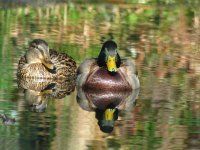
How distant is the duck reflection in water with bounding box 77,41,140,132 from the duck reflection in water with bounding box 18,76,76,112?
0.24m

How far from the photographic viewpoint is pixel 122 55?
17.1m

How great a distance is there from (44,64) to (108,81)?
1625mm

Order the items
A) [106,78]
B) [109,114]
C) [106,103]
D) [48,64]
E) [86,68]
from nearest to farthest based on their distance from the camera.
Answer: [109,114] → [106,103] → [106,78] → [86,68] → [48,64]

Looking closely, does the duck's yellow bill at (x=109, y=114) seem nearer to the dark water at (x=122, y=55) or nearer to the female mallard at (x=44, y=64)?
the dark water at (x=122, y=55)

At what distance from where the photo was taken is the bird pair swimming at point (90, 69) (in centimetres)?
1416

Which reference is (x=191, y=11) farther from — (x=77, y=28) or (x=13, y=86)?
(x=13, y=86)

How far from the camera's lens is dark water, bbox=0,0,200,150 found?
35.3 feet

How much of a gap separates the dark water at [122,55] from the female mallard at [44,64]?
273mm

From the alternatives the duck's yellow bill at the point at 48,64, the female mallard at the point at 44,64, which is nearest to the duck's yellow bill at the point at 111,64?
the female mallard at the point at 44,64

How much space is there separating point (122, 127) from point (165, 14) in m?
13.0

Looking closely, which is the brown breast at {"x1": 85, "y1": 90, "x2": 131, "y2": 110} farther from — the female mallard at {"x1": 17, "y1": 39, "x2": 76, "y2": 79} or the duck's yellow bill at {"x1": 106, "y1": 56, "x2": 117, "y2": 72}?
the female mallard at {"x1": 17, "y1": 39, "x2": 76, "y2": 79}

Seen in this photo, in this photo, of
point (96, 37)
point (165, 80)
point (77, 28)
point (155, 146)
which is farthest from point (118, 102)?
point (77, 28)

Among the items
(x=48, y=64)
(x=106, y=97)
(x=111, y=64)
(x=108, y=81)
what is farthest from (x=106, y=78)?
(x=48, y=64)

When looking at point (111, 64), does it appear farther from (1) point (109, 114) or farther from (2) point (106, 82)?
(1) point (109, 114)
